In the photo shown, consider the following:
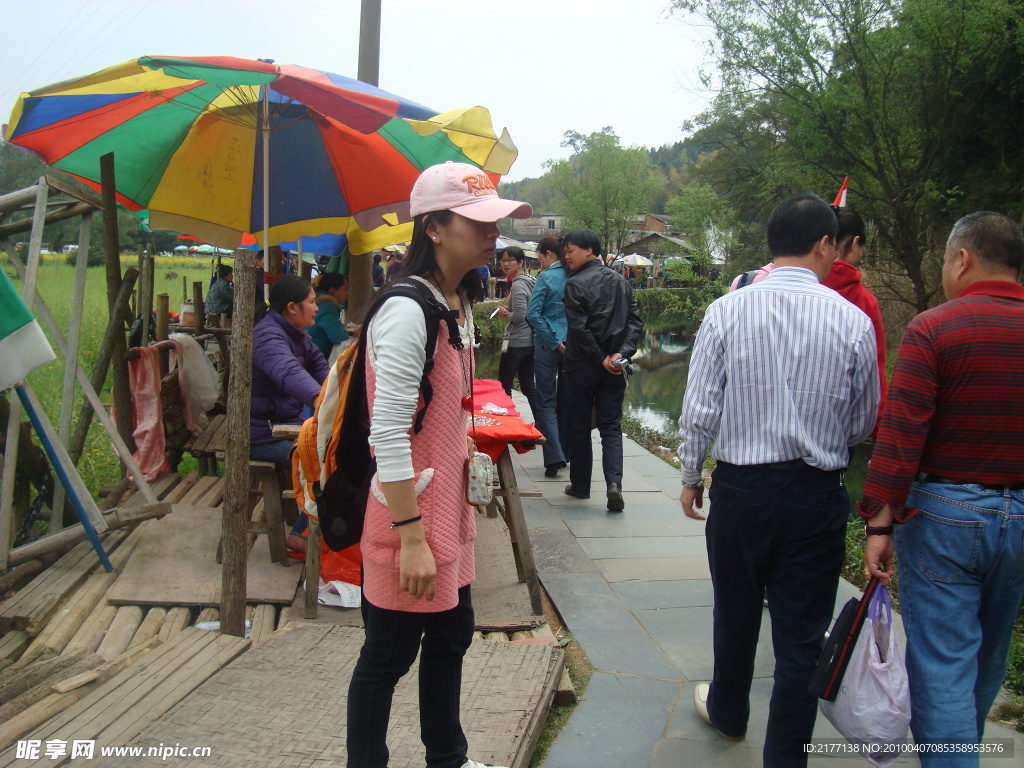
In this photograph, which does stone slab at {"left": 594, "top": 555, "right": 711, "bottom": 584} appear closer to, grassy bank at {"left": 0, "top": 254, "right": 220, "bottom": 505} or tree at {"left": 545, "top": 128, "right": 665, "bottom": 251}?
grassy bank at {"left": 0, "top": 254, "right": 220, "bottom": 505}

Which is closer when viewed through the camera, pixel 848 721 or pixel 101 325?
pixel 848 721

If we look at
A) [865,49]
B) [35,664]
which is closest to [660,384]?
[865,49]

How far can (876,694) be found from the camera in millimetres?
2084

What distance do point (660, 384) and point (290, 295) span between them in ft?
46.4

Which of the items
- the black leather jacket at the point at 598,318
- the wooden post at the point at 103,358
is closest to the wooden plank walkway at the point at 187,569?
the wooden post at the point at 103,358

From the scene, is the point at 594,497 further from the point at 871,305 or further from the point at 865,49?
the point at 865,49

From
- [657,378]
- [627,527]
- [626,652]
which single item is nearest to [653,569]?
[627,527]

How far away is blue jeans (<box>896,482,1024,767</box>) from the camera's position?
202 cm

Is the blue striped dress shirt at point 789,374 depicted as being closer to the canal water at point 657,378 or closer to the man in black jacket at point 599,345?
the man in black jacket at point 599,345

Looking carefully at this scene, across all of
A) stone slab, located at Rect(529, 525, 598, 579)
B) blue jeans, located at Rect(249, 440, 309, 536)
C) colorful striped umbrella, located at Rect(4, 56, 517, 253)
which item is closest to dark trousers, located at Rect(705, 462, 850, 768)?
stone slab, located at Rect(529, 525, 598, 579)

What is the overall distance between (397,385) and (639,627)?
2.36 metres

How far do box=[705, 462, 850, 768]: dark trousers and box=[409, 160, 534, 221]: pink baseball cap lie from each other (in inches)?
42.1

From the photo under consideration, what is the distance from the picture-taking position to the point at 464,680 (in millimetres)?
2859

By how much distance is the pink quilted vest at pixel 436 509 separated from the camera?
5.92 feet
